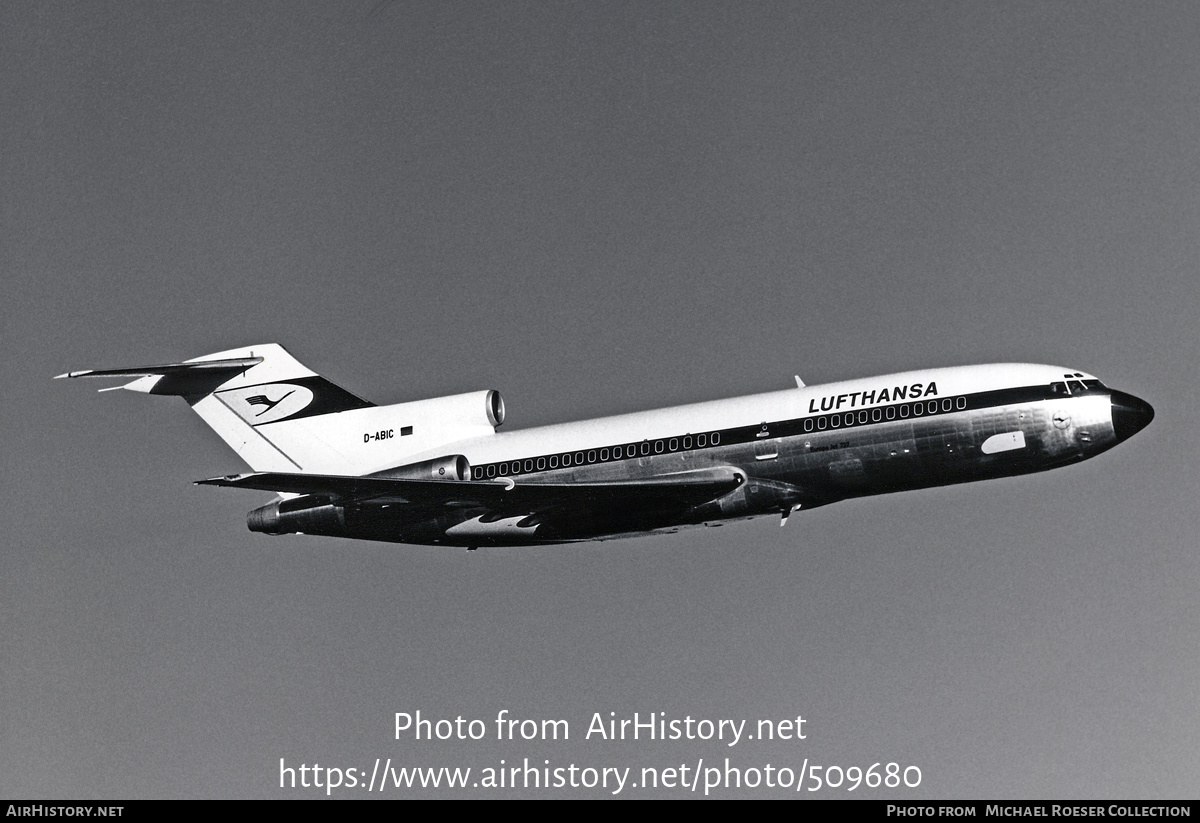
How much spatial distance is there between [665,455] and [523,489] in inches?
141

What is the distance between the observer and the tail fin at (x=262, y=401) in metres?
43.9

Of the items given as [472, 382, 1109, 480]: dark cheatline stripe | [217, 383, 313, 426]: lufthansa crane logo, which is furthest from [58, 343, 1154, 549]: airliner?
[217, 383, 313, 426]: lufthansa crane logo

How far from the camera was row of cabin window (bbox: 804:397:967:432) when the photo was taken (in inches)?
1431

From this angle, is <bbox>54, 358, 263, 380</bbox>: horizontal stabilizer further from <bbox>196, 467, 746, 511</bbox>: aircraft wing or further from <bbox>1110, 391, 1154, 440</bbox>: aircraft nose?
<bbox>1110, 391, 1154, 440</bbox>: aircraft nose

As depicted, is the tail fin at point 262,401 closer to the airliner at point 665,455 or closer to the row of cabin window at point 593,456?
the airliner at point 665,455

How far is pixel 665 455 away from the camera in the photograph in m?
38.1

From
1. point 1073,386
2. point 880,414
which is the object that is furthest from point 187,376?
point 1073,386

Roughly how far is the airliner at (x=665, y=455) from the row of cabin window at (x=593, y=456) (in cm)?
4

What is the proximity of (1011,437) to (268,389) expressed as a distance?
20937mm

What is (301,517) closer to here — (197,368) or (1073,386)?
(197,368)

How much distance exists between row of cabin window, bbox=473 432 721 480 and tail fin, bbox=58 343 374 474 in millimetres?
5761

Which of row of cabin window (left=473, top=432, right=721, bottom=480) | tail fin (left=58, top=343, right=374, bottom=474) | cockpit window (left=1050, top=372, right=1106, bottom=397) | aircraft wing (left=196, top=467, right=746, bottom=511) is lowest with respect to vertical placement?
aircraft wing (left=196, top=467, right=746, bottom=511)

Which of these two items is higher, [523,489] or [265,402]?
[265,402]
